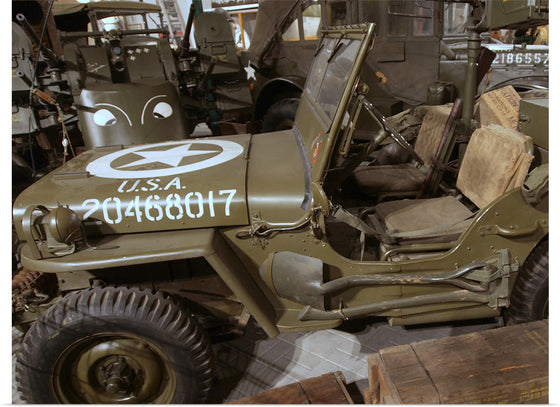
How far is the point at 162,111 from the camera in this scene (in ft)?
14.8

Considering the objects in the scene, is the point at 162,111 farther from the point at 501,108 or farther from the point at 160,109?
the point at 501,108

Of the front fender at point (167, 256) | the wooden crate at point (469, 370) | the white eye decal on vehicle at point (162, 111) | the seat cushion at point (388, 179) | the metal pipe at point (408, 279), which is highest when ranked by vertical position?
the white eye decal on vehicle at point (162, 111)

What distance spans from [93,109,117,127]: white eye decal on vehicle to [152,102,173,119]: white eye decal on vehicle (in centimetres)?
41

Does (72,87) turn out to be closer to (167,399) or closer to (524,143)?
(167,399)

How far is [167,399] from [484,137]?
2.20 metres

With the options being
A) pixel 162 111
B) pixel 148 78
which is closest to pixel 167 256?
pixel 162 111

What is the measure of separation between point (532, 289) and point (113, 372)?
2.13m

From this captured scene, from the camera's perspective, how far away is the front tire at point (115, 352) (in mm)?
1946

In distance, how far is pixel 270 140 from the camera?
2797 mm

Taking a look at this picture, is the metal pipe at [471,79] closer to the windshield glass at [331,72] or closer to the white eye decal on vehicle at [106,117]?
the windshield glass at [331,72]

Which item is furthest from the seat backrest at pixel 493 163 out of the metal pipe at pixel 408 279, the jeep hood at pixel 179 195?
the jeep hood at pixel 179 195

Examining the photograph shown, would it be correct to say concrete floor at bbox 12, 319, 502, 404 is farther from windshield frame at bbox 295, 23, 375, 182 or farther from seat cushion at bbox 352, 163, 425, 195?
windshield frame at bbox 295, 23, 375, 182

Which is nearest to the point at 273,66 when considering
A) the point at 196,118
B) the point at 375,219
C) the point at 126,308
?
the point at 196,118

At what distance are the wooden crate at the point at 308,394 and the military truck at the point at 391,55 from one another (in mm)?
Result: 3701
